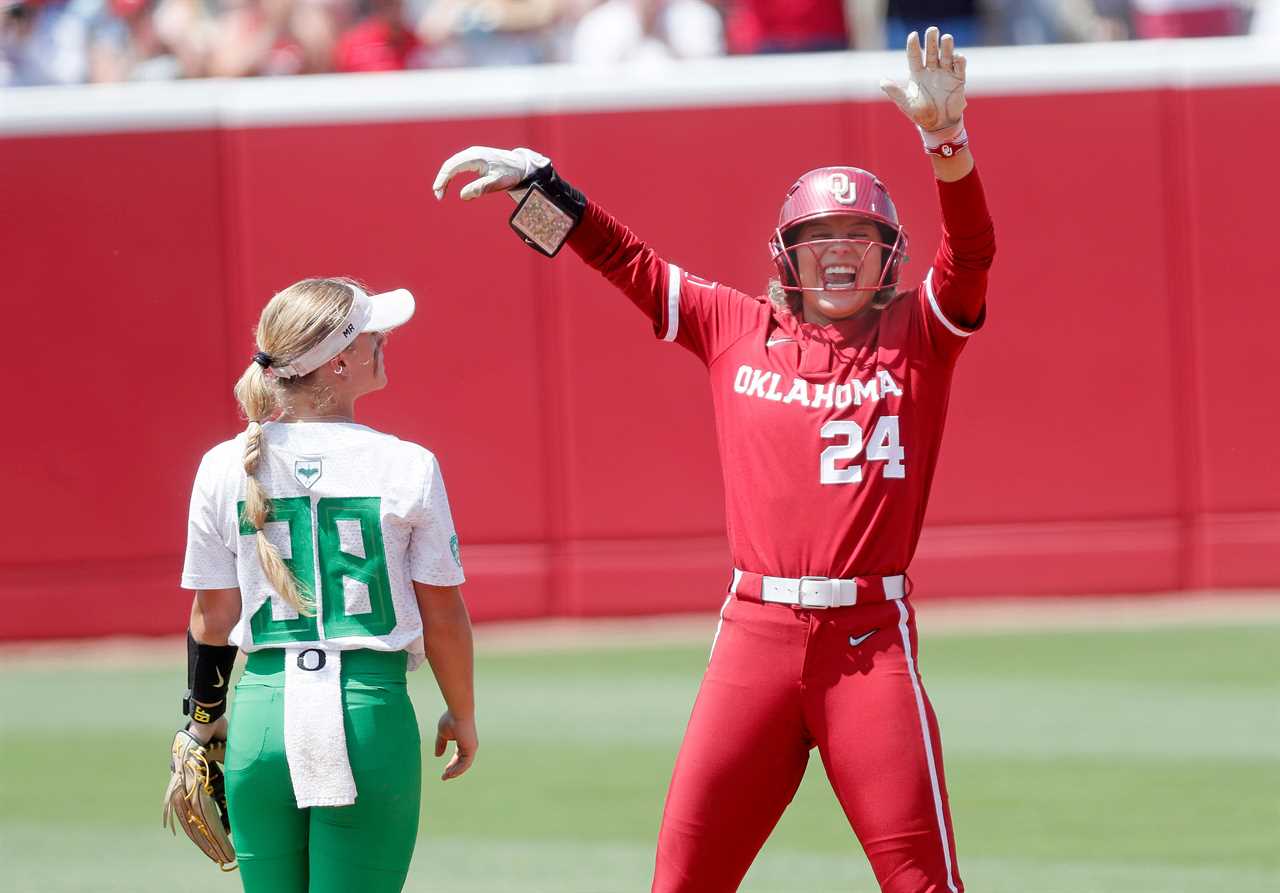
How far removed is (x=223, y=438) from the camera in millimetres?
10766

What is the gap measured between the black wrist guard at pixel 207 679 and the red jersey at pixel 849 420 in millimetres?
1211

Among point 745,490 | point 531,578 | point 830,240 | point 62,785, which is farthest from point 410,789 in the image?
point 531,578

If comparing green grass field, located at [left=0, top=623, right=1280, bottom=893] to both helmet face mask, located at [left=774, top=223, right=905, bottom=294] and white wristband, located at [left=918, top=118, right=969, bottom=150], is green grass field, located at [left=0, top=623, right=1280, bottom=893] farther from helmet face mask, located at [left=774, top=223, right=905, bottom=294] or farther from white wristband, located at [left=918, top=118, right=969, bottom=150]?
white wristband, located at [left=918, top=118, right=969, bottom=150]

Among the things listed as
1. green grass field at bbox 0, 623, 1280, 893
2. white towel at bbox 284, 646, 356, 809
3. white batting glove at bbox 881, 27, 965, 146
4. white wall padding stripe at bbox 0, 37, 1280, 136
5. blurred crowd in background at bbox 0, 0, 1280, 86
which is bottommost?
green grass field at bbox 0, 623, 1280, 893

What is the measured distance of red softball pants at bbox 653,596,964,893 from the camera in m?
3.89

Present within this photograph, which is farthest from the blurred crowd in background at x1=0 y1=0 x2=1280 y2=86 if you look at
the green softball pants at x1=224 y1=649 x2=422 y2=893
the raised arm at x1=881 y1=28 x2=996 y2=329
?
the green softball pants at x1=224 y1=649 x2=422 y2=893

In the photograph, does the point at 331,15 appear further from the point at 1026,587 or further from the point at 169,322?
the point at 1026,587

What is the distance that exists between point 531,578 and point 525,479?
2.04ft

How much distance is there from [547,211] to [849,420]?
0.94 m

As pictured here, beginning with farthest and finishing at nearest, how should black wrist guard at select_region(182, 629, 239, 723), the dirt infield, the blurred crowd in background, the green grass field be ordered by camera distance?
the blurred crowd in background
the dirt infield
the green grass field
black wrist guard at select_region(182, 629, 239, 723)

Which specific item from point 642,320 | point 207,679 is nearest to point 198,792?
point 207,679

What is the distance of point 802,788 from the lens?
23.2 ft

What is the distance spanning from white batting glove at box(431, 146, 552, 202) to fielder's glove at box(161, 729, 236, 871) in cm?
142

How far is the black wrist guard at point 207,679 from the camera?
152 inches
